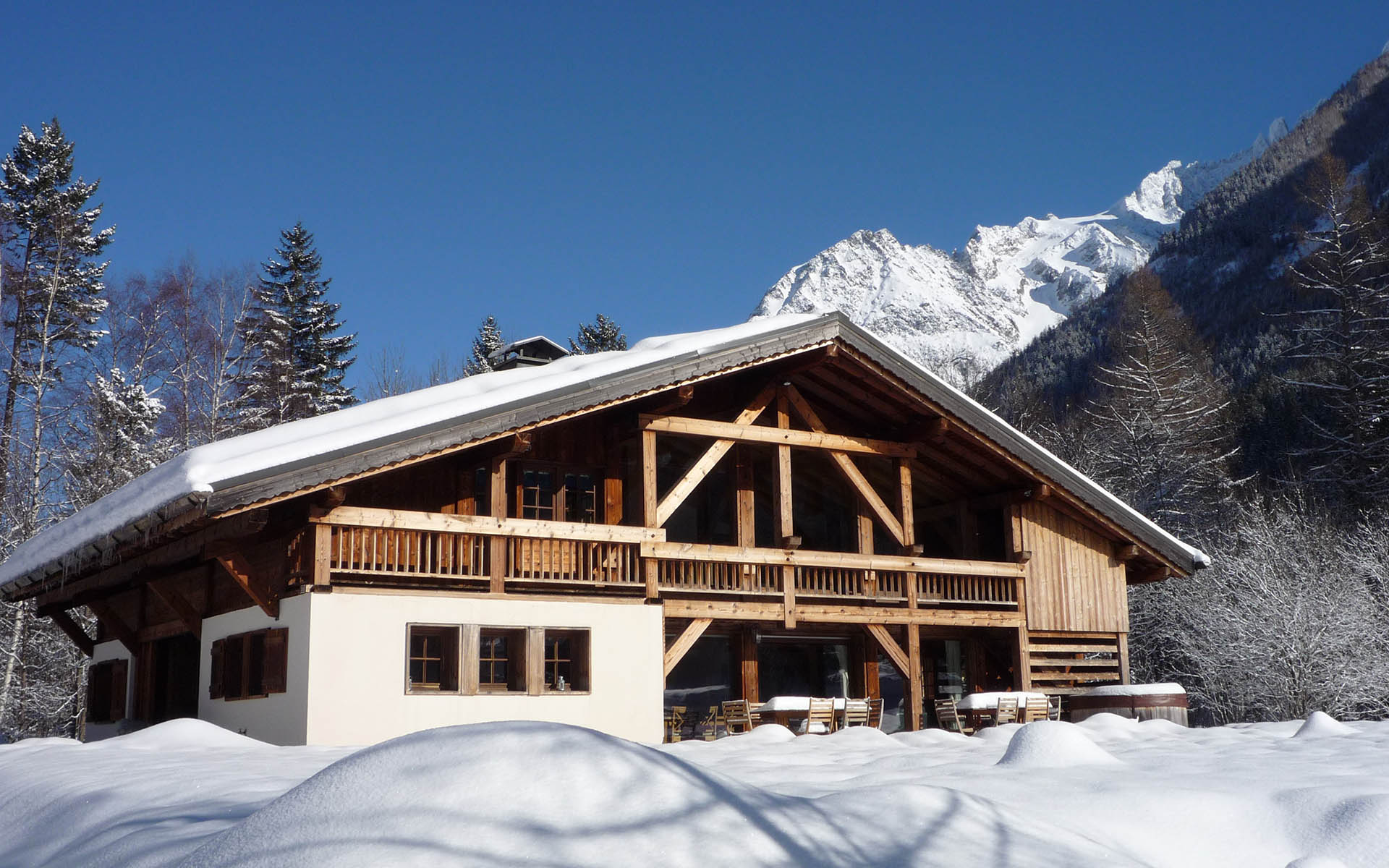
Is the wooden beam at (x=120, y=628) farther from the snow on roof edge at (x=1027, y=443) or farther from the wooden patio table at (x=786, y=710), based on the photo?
the snow on roof edge at (x=1027, y=443)

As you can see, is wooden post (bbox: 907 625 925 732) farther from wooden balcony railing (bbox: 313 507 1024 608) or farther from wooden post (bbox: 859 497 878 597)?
wooden post (bbox: 859 497 878 597)

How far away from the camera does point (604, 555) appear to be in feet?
49.2

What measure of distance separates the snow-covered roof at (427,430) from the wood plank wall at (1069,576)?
0.79 meters

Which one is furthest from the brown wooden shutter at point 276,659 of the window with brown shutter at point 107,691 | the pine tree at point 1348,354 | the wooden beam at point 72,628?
the pine tree at point 1348,354

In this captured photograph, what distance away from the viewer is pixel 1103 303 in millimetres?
71312

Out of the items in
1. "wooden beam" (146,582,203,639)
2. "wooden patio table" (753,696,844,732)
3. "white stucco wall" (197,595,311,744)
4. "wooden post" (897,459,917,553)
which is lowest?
"wooden patio table" (753,696,844,732)

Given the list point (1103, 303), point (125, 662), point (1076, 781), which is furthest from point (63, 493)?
point (1103, 303)

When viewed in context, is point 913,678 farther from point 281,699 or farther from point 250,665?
point 250,665

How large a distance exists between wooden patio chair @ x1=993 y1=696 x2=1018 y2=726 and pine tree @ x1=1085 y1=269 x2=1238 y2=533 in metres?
17.6

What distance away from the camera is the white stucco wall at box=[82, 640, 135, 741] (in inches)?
690

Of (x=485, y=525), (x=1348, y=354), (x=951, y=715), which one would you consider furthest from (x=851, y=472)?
(x=1348, y=354)

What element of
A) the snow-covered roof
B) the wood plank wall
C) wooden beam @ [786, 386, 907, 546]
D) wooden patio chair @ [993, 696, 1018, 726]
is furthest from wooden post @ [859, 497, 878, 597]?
the wood plank wall

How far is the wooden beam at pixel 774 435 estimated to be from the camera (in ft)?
51.0

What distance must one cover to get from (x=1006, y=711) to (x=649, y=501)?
5571 mm
